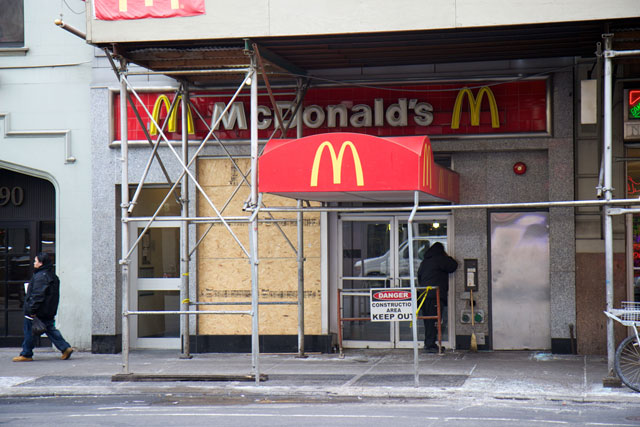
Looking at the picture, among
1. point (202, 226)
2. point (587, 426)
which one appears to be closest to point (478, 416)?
point (587, 426)

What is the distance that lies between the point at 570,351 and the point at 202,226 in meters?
6.62

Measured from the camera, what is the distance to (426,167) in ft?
34.8

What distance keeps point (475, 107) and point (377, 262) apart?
318 centimetres

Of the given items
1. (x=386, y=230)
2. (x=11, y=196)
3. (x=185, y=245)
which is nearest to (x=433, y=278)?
(x=386, y=230)

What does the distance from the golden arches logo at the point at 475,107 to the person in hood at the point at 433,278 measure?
83.2 inches

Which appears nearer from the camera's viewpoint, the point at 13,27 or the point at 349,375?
the point at 349,375

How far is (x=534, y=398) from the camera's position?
988 cm

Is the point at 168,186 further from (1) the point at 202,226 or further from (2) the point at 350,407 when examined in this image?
(2) the point at 350,407

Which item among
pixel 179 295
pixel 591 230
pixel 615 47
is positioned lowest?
pixel 179 295

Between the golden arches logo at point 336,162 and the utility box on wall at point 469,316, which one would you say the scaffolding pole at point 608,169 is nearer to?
the golden arches logo at point 336,162

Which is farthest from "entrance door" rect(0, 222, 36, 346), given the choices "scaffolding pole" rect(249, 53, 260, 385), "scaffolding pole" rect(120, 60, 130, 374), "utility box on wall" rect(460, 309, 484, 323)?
"utility box on wall" rect(460, 309, 484, 323)

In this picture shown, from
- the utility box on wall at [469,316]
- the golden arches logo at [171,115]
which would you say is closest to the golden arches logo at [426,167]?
the utility box on wall at [469,316]

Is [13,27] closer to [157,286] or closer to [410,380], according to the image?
[157,286]

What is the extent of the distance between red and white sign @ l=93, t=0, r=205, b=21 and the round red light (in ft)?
19.2
